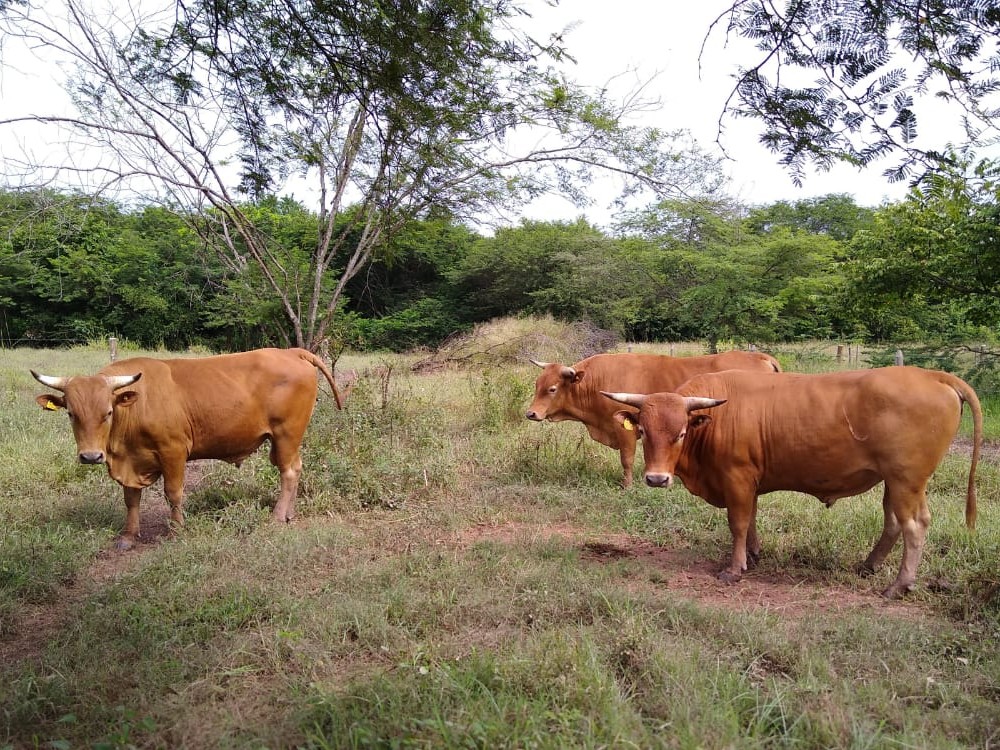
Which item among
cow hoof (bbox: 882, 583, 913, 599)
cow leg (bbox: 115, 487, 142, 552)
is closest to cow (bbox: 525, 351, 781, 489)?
cow hoof (bbox: 882, 583, 913, 599)

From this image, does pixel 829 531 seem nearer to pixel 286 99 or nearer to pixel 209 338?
pixel 286 99

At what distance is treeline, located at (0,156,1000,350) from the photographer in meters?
10.5

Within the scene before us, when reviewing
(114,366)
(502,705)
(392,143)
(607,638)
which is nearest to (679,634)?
(607,638)

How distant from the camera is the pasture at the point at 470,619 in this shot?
2.74 m

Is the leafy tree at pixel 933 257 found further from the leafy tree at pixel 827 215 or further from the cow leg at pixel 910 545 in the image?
the leafy tree at pixel 827 215

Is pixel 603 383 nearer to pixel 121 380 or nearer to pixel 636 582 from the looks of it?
pixel 636 582

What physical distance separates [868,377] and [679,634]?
2208 mm

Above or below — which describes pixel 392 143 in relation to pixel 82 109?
below

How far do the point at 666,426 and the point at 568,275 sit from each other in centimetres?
2304

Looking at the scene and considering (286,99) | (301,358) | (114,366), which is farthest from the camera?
(301,358)

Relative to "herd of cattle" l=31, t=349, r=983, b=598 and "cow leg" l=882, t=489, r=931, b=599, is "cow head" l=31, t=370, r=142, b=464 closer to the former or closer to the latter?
"herd of cattle" l=31, t=349, r=983, b=598

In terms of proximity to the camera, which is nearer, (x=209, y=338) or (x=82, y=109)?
(x=82, y=109)

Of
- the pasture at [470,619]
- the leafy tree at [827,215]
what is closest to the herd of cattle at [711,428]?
the pasture at [470,619]

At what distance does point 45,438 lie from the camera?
8320mm
